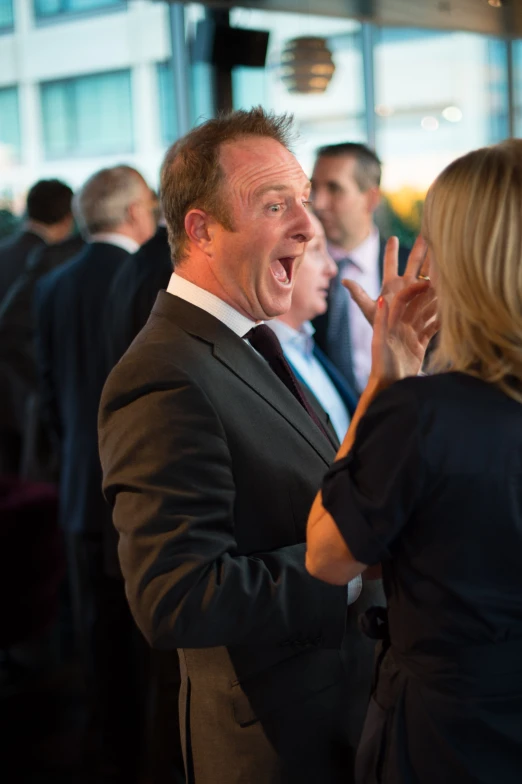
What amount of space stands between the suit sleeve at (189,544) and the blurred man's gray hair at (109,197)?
2.10 m

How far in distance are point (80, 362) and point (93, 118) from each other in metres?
2.94

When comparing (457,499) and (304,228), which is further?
(304,228)

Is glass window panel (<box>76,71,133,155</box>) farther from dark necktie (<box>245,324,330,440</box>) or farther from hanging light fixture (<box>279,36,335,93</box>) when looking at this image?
dark necktie (<box>245,324,330,440</box>)

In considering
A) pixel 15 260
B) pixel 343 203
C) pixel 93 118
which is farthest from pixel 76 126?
pixel 343 203

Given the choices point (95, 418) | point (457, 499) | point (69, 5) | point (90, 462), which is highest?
point (69, 5)

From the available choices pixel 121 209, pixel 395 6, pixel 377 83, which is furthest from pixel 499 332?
pixel 377 83

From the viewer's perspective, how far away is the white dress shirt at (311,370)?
2.55 meters

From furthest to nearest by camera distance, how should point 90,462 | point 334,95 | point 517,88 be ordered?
1. point 517,88
2. point 334,95
3. point 90,462

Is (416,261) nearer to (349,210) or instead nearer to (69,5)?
(349,210)

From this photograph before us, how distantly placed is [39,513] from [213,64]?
1951 millimetres

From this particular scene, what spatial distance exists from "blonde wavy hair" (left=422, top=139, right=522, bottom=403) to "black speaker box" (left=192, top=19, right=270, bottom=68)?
278 centimetres

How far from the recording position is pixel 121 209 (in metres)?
3.44

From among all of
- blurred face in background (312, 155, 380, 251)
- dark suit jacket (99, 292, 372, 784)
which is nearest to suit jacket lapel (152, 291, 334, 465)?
dark suit jacket (99, 292, 372, 784)

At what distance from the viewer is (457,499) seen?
Answer: 3.81 feet
